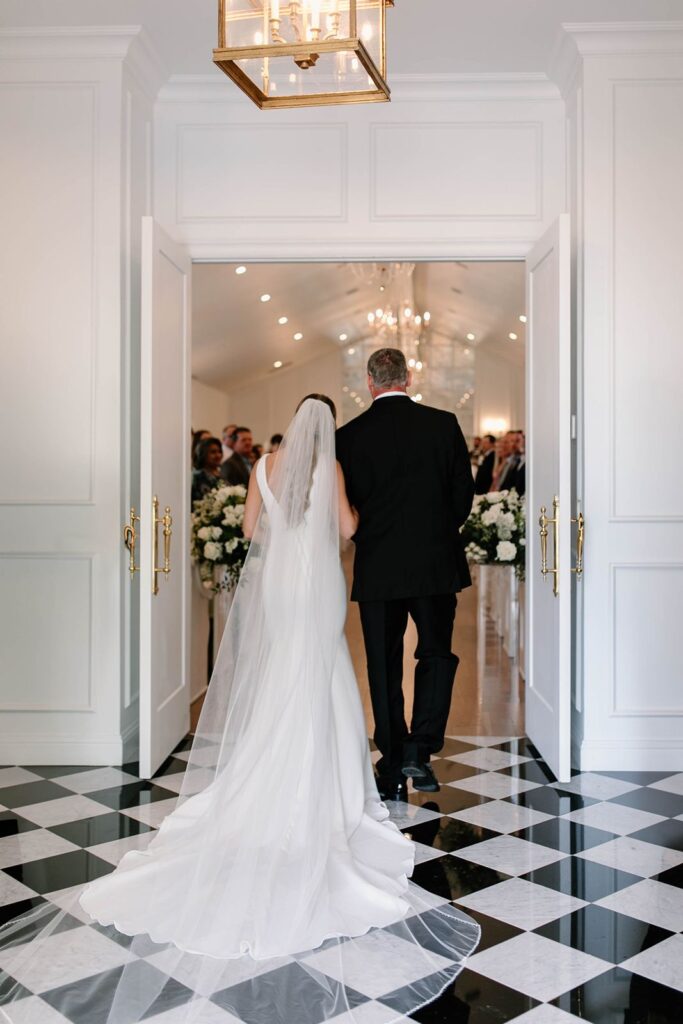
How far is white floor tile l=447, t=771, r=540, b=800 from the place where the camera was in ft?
14.9

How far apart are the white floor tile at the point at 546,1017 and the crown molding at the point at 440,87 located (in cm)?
437

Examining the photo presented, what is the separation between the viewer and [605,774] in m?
4.91

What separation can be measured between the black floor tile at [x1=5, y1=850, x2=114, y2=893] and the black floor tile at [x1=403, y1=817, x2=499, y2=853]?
116 cm

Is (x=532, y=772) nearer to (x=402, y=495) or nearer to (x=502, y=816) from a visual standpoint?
(x=502, y=816)

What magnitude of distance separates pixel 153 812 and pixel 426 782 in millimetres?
1173

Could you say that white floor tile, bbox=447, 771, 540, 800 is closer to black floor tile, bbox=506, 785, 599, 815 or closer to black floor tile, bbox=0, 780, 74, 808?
black floor tile, bbox=506, 785, 599, 815

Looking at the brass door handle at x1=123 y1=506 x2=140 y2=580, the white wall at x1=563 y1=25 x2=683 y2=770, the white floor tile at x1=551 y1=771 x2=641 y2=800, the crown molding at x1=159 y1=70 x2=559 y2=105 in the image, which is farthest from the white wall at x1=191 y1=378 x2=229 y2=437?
the white floor tile at x1=551 y1=771 x2=641 y2=800

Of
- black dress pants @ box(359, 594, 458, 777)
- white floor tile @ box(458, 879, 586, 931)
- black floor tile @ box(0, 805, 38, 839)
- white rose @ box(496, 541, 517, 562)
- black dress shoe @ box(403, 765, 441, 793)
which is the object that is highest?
white rose @ box(496, 541, 517, 562)

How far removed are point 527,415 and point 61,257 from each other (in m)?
2.46

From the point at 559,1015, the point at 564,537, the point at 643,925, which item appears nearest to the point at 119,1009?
the point at 559,1015

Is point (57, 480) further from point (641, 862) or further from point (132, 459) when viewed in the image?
point (641, 862)

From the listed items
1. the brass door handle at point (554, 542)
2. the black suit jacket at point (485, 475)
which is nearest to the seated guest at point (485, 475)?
the black suit jacket at point (485, 475)

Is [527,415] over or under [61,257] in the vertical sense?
under

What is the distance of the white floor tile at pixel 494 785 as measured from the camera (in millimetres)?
4551
